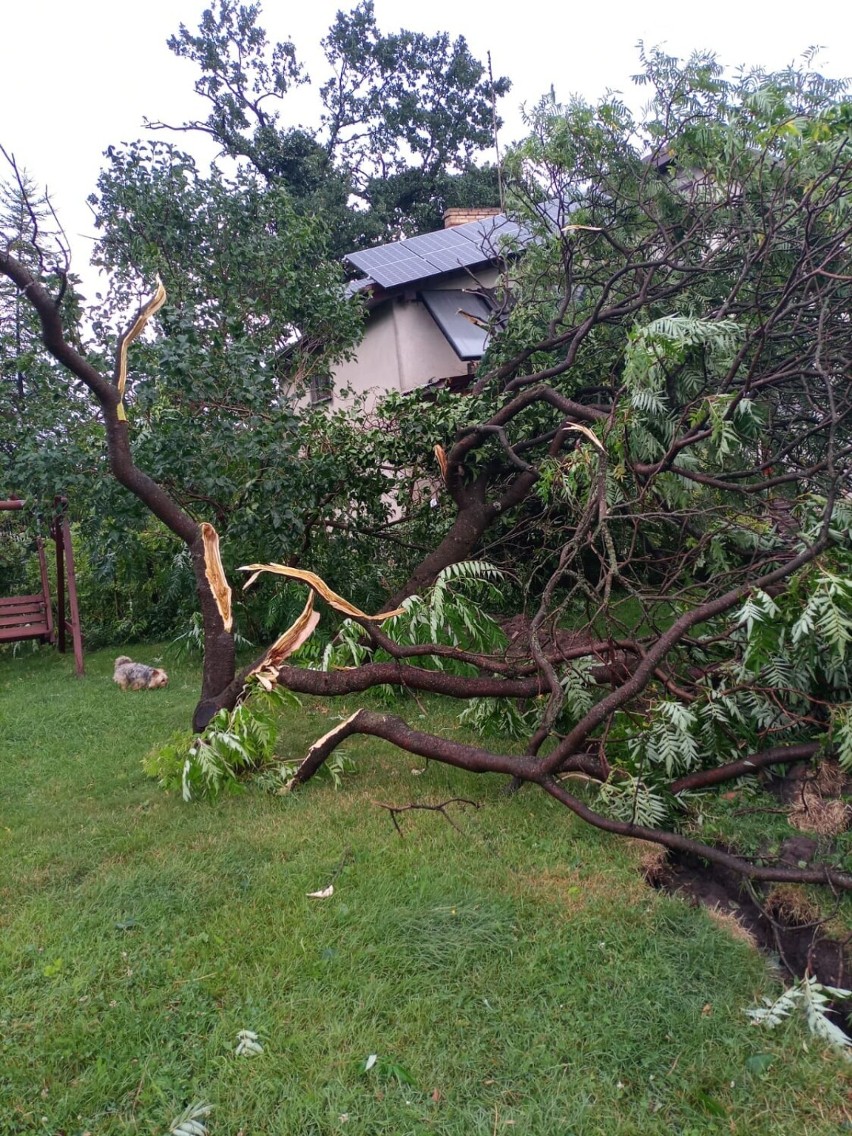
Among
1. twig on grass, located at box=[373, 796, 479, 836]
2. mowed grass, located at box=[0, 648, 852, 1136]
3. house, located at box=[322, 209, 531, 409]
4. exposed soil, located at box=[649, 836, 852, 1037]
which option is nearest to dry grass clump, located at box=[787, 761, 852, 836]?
exposed soil, located at box=[649, 836, 852, 1037]

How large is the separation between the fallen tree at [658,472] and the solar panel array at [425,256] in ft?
12.2

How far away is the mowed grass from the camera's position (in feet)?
Answer: 7.73

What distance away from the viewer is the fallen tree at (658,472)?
3.96 m

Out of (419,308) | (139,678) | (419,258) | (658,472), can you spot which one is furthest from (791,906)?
(419,258)

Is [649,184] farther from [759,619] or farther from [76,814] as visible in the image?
[76,814]

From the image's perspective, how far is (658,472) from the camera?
15.5ft

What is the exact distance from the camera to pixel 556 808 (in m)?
4.23

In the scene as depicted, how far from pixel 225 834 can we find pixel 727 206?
582cm

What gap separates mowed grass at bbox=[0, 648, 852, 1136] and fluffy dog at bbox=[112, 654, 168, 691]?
330 centimetres

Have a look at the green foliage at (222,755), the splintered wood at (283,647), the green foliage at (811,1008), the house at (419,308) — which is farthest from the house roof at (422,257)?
the green foliage at (811,1008)

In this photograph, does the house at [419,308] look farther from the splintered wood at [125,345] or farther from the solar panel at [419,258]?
the splintered wood at [125,345]

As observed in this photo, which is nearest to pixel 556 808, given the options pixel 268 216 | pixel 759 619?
pixel 759 619

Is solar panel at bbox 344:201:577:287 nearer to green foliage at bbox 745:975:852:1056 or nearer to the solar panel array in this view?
the solar panel array

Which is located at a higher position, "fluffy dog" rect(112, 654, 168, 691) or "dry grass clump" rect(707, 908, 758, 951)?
"fluffy dog" rect(112, 654, 168, 691)
